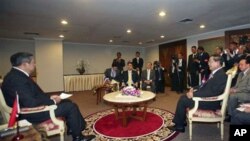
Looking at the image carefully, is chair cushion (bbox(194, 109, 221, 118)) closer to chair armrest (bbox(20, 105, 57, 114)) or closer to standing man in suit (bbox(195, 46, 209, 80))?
chair armrest (bbox(20, 105, 57, 114))

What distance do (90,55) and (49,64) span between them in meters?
2.33

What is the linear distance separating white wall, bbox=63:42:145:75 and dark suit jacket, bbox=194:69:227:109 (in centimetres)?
702

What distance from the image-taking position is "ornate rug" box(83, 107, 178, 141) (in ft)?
8.55

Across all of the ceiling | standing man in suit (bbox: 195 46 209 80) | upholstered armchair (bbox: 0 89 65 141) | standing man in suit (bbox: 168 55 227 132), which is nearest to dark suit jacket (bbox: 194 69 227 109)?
standing man in suit (bbox: 168 55 227 132)

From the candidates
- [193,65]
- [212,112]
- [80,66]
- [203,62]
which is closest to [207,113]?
[212,112]

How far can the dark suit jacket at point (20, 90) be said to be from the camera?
197 centimetres

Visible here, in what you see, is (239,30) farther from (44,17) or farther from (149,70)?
(44,17)

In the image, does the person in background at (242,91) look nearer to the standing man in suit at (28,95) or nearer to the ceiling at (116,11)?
the ceiling at (116,11)

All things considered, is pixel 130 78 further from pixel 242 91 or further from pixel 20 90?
pixel 20 90

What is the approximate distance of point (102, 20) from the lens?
4137mm

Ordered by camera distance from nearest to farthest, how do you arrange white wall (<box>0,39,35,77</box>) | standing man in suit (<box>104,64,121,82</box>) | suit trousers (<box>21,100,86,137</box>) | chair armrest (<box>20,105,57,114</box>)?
1. chair armrest (<box>20,105,57,114</box>)
2. suit trousers (<box>21,100,86,137</box>)
3. standing man in suit (<box>104,64,121,82</box>)
4. white wall (<box>0,39,35,77</box>)

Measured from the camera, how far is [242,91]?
110 inches

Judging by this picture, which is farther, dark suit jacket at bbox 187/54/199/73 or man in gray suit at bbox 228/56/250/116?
dark suit jacket at bbox 187/54/199/73

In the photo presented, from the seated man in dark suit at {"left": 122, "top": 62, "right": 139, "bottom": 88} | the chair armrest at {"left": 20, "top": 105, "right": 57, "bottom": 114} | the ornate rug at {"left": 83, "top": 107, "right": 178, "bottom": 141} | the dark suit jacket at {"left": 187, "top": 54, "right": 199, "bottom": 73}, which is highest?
the dark suit jacket at {"left": 187, "top": 54, "right": 199, "bottom": 73}
